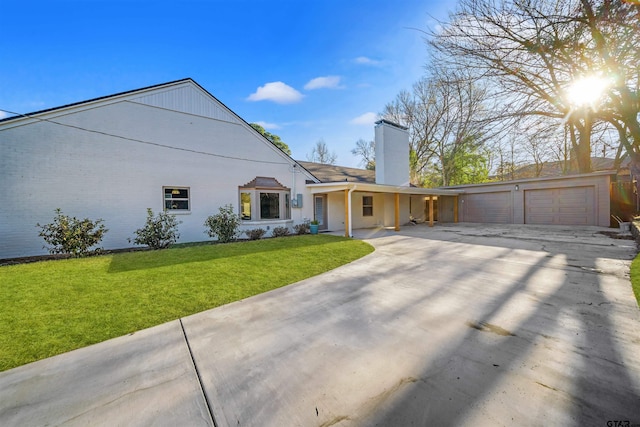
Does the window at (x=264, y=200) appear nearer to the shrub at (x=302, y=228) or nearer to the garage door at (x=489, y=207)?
the shrub at (x=302, y=228)

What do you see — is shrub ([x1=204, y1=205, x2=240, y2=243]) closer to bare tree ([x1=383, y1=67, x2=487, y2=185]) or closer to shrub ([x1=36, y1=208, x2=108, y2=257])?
shrub ([x1=36, y1=208, x2=108, y2=257])

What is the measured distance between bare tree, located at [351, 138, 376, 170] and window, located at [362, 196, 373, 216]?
16606 mm

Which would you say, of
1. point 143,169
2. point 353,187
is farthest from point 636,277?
point 143,169

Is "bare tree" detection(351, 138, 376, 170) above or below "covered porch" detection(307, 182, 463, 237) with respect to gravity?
above

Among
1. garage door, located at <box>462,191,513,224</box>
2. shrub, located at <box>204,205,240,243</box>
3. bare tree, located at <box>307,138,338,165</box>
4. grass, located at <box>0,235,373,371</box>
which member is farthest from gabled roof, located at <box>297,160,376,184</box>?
bare tree, located at <box>307,138,338,165</box>

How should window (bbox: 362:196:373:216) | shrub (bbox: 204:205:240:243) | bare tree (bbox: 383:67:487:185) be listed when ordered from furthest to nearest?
bare tree (bbox: 383:67:487:185)
window (bbox: 362:196:373:216)
shrub (bbox: 204:205:240:243)

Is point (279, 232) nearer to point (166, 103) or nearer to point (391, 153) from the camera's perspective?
point (166, 103)

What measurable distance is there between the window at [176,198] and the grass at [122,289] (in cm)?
261

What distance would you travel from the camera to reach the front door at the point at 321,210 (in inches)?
527

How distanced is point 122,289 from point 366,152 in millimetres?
30464

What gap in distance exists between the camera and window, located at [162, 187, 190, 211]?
920 cm

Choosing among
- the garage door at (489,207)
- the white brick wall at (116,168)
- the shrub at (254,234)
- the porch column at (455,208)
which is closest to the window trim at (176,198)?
the white brick wall at (116,168)

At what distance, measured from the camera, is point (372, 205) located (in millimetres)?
15906

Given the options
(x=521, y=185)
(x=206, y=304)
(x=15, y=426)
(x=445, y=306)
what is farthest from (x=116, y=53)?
(x=521, y=185)
